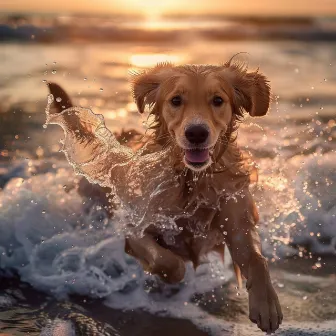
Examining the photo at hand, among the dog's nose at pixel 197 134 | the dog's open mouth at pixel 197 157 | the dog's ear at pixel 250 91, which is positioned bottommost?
the dog's open mouth at pixel 197 157

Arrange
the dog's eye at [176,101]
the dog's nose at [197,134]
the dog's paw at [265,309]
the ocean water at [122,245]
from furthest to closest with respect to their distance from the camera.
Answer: the ocean water at [122,245] < the dog's eye at [176,101] < the dog's nose at [197,134] < the dog's paw at [265,309]

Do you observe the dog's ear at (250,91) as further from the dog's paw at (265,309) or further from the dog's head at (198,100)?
the dog's paw at (265,309)

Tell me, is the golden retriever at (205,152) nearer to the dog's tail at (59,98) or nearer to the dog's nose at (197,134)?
the dog's nose at (197,134)

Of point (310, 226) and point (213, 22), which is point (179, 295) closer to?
point (310, 226)

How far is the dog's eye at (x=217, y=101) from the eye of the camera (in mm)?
3947

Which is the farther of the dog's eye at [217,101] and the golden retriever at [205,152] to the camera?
the dog's eye at [217,101]

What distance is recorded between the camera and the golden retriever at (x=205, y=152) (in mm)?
3846

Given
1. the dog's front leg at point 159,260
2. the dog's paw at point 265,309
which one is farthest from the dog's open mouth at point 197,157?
the dog's paw at point 265,309

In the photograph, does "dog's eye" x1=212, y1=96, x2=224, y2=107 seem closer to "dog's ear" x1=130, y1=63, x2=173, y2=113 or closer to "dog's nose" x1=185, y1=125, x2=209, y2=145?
"dog's nose" x1=185, y1=125, x2=209, y2=145

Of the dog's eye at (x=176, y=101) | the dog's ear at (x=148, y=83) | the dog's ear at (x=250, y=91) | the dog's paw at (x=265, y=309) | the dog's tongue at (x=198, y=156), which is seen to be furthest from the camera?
the dog's ear at (x=148, y=83)

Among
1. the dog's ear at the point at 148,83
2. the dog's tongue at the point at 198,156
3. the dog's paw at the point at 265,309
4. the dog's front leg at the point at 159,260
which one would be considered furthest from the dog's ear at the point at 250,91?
the dog's paw at the point at 265,309

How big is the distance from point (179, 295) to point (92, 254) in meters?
0.82

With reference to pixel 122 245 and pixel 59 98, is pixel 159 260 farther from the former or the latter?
pixel 59 98

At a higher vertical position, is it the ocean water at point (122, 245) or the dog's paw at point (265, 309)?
the ocean water at point (122, 245)
